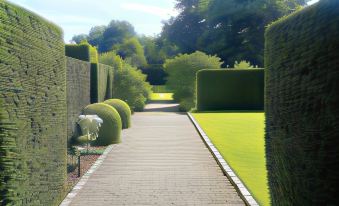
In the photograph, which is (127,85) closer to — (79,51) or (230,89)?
(230,89)

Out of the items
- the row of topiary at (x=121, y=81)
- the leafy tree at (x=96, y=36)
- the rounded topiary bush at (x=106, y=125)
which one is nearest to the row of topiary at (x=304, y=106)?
the rounded topiary bush at (x=106, y=125)

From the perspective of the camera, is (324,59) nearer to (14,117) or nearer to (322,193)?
(322,193)

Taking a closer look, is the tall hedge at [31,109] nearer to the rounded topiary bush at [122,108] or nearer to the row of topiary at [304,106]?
the row of topiary at [304,106]

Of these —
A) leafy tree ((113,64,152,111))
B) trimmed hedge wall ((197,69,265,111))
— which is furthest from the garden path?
trimmed hedge wall ((197,69,265,111))

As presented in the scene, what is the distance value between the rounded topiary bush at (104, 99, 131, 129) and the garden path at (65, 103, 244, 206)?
11.9ft

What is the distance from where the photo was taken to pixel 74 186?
359 inches

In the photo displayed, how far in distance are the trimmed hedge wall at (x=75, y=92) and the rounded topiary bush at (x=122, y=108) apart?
189 cm

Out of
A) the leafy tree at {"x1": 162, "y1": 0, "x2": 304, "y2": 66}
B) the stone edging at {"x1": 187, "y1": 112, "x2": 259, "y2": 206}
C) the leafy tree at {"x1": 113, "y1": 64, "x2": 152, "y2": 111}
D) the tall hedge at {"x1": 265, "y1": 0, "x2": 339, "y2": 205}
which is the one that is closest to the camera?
the tall hedge at {"x1": 265, "y1": 0, "x2": 339, "y2": 205}

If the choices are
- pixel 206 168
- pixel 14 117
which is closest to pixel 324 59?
pixel 14 117

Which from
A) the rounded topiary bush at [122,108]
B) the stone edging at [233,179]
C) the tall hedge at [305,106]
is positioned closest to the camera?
the tall hedge at [305,106]

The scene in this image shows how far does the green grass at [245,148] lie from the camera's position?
30.0 feet

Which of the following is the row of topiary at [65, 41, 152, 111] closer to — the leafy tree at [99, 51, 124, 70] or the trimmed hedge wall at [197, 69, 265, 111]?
the leafy tree at [99, 51, 124, 70]

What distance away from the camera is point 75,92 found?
49.1ft

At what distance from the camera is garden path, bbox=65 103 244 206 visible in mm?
8156
